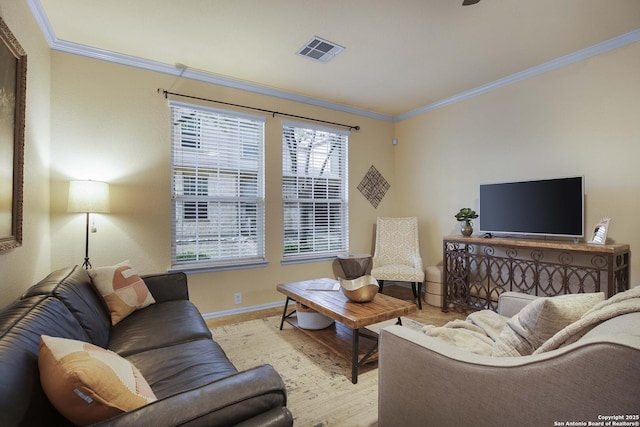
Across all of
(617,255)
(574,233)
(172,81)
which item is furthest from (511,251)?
(172,81)

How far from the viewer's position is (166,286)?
2455mm

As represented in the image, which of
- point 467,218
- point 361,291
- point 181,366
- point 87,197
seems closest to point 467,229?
point 467,218

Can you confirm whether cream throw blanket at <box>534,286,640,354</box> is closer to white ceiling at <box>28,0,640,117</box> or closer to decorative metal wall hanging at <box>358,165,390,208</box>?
white ceiling at <box>28,0,640,117</box>

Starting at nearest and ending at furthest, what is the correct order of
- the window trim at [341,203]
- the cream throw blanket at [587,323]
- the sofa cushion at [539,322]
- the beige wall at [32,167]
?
→ the cream throw blanket at [587,323]
the sofa cushion at [539,322]
the beige wall at [32,167]
the window trim at [341,203]

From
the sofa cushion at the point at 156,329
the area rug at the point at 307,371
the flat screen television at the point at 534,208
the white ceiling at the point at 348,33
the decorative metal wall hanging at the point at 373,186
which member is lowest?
the area rug at the point at 307,371

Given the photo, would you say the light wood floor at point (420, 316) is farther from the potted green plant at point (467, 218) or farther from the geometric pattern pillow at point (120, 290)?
the geometric pattern pillow at point (120, 290)

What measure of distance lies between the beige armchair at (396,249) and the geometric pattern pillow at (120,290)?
2.63 m

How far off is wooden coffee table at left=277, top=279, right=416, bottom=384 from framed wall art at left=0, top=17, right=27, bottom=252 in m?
1.98

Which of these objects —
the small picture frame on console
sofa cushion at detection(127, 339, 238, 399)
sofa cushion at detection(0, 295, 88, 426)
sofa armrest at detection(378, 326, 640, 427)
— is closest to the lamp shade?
sofa cushion at detection(0, 295, 88, 426)

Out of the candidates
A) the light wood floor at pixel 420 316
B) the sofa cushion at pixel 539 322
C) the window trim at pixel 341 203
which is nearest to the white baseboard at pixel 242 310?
the light wood floor at pixel 420 316

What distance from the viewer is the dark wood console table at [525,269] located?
8.43ft

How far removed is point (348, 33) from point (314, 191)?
2035 mm

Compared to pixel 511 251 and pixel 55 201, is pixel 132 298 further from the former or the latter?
pixel 511 251

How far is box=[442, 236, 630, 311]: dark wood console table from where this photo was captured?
257 cm
